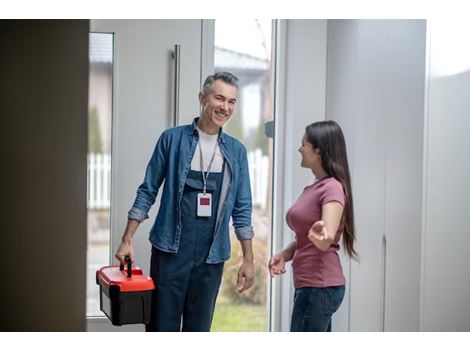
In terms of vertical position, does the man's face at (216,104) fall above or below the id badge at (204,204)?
above

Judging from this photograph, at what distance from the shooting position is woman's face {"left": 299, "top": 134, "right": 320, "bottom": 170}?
7.01ft

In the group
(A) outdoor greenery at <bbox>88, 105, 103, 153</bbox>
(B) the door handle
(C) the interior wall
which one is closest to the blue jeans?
(B) the door handle

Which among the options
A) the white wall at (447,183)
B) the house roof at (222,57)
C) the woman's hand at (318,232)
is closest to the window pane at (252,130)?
the house roof at (222,57)

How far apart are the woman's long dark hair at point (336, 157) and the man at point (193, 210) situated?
10.7 inches

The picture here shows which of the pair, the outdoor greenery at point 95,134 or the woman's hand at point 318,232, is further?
the outdoor greenery at point 95,134

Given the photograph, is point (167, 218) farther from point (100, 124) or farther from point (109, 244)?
point (100, 124)

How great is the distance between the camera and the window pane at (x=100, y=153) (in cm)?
212

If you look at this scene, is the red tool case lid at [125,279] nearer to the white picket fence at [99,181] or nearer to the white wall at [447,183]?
the white picket fence at [99,181]

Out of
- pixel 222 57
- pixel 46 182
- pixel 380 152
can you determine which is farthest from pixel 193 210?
pixel 46 182

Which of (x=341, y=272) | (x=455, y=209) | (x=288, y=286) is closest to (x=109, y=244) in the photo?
(x=288, y=286)

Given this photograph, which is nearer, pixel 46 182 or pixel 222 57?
pixel 46 182

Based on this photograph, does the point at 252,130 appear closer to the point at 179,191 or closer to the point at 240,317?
the point at 179,191

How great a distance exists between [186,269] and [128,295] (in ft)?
0.67

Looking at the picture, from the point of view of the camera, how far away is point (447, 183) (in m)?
2.16
